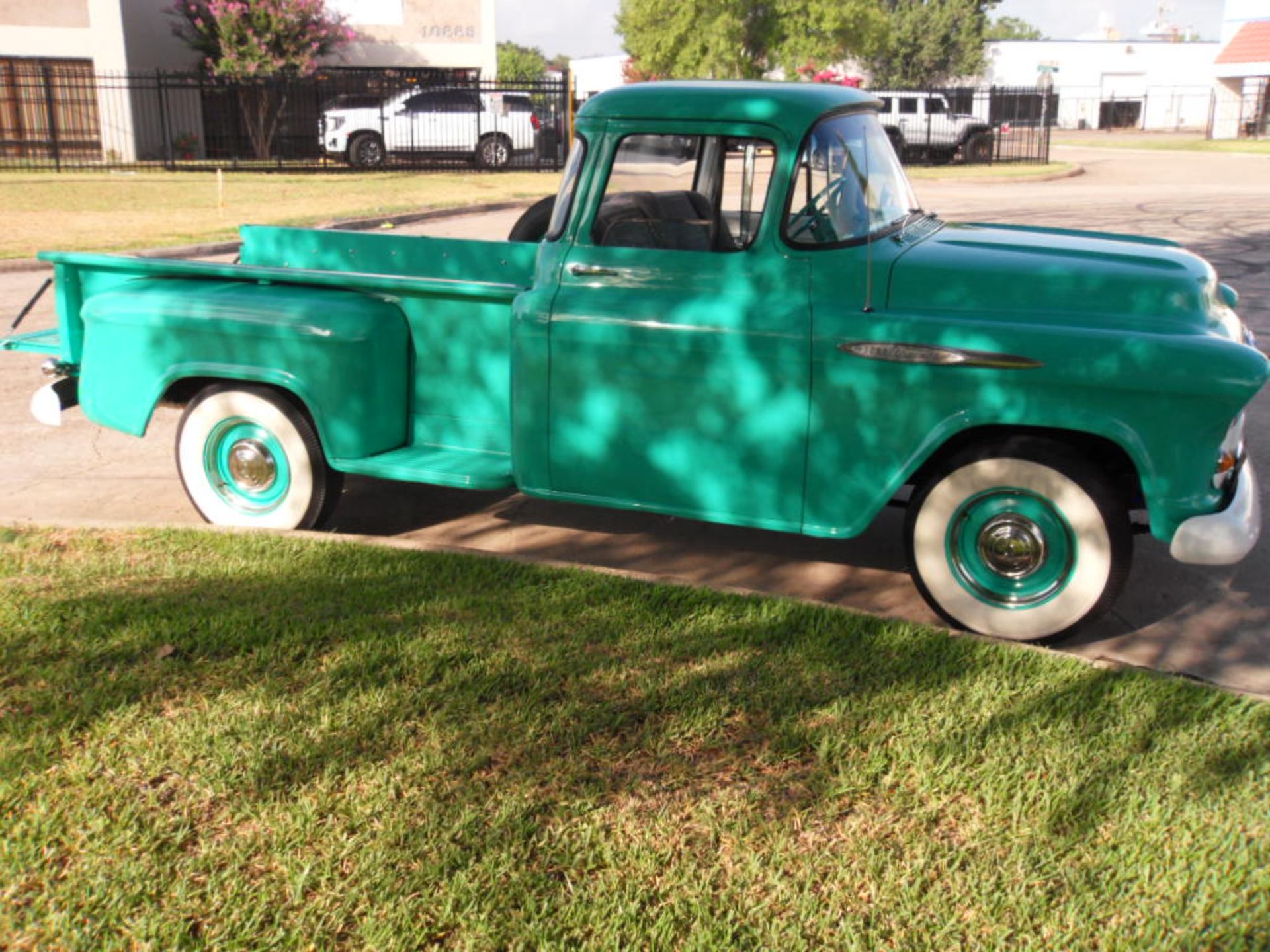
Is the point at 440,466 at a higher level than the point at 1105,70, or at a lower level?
lower

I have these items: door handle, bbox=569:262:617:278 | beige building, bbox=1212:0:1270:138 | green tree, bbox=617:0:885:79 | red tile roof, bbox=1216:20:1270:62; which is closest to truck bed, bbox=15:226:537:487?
door handle, bbox=569:262:617:278

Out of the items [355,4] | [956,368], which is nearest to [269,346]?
[956,368]

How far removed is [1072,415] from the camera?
164 inches

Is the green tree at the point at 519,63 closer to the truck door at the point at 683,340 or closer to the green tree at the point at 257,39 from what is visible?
the green tree at the point at 257,39

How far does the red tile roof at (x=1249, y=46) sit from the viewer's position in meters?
50.0

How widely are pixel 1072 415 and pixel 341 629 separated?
2567mm

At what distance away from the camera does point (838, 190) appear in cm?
461

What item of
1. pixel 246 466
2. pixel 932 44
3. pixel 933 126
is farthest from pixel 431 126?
pixel 932 44

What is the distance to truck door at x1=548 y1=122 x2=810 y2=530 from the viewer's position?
14.8ft

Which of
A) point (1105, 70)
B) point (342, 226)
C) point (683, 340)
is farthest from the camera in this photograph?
point (1105, 70)

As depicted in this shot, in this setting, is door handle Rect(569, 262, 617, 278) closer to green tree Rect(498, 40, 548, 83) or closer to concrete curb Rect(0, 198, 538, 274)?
concrete curb Rect(0, 198, 538, 274)

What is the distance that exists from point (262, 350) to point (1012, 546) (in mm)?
3067

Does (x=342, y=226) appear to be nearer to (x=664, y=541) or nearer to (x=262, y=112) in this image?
(x=664, y=541)

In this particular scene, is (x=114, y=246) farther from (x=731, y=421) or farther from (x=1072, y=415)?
(x=1072, y=415)
